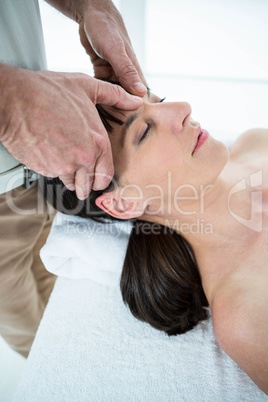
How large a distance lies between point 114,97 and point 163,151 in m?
0.24

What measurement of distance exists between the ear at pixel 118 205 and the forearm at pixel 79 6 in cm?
70

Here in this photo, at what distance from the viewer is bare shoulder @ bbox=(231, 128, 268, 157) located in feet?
4.98

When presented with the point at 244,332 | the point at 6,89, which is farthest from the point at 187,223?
the point at 6,89

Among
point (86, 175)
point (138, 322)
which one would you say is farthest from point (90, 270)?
point (86, 175)

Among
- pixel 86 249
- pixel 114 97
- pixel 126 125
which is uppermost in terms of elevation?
pixel 114 97

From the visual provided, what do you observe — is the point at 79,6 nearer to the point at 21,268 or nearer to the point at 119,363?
the point at 21,268

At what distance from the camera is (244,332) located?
92 cm

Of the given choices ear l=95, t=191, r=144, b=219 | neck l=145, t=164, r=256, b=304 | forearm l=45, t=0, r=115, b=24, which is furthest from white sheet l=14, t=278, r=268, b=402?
forearm l=45, t=0, r=115, b=24

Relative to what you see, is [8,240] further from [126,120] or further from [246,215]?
[246,215]

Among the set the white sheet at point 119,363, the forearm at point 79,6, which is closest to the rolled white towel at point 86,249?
the white sheet at point 119,363

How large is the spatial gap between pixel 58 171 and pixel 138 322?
0.74 m

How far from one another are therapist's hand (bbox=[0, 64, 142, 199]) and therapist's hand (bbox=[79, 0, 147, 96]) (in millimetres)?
140

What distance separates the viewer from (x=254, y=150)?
1510mm

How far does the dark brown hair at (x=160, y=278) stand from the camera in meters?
1.19
